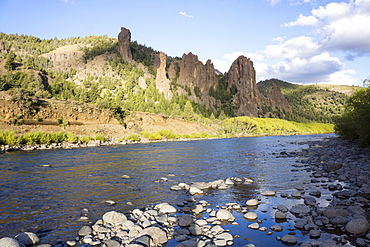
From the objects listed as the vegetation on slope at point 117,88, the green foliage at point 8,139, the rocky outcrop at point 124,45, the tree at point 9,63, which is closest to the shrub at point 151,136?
the vegetation on slope at point 117,88

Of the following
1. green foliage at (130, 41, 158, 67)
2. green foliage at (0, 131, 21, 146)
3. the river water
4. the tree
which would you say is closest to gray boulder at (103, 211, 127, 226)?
the river water

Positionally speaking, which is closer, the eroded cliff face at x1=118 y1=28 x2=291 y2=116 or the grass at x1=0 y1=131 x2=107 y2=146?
the grass at x1=0 y1=131 x2=107 y2=146

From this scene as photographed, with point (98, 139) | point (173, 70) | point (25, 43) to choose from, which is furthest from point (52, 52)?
point (98, 139)

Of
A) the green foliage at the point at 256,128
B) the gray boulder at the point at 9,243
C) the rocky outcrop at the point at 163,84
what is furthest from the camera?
the rocky outcrop at the point at 163,84

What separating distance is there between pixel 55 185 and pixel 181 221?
31.8 ft

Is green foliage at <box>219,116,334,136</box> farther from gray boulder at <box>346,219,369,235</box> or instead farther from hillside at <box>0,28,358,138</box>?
gray boulder at <box>346,219,369,235</box>

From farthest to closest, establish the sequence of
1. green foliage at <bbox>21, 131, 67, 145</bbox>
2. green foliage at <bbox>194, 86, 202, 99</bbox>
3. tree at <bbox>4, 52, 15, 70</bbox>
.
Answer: green foliage at <bbox>194, 86, 202, 99</bbox>
tree at <bbox>4, 52, 15, 70</bbox>
green foliage at <bbox>21, 131, 67, 145</bbox>

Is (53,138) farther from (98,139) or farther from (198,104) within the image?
(198,104)

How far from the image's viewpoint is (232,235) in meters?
7.44

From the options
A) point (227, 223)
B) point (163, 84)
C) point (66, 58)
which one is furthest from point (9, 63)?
point (227, 223)

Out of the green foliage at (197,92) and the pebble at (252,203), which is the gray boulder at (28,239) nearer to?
the pebble at (252,203)

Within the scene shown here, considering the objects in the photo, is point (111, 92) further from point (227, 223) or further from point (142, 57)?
point (227, 223)

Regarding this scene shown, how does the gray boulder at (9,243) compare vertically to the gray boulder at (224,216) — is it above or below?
above

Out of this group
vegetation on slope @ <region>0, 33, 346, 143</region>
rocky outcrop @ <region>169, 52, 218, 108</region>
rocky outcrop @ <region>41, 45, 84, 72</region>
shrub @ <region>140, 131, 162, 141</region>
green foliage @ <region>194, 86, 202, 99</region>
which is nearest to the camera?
shrub @ <region>140, 131, 162, 141</region>
